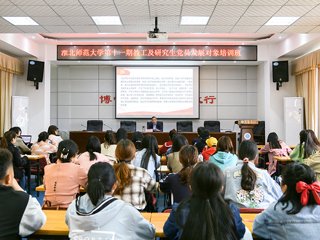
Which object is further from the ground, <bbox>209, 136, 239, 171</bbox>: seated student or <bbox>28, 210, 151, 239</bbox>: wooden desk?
<bbox>209, 136, 239, 171</bbox>: seated student

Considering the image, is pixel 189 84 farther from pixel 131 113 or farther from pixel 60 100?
pixel 60 100

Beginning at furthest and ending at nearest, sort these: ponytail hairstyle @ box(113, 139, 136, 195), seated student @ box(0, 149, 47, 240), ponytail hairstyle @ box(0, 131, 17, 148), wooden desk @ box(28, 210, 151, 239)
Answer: ponytail hairstyle @ box(0, 131, 17, 148)
ponytail hairstyle @ box(113, 139, 136, 195)
wooden desk @ box(28, 210, 151, 239)
seated student @ box(0, 149, 47, 240)

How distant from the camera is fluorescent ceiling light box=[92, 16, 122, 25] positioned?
17.4 feet

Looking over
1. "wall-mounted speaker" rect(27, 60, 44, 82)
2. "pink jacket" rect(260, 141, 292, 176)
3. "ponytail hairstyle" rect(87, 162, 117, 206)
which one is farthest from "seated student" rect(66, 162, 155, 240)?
"wall-mounted speaker" rect(27, 60, 44, 82)

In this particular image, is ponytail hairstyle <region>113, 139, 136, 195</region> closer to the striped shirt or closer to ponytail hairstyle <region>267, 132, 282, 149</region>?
the striped shirt

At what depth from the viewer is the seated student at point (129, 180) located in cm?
205

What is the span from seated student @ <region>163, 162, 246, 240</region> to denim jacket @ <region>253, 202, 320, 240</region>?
22cm

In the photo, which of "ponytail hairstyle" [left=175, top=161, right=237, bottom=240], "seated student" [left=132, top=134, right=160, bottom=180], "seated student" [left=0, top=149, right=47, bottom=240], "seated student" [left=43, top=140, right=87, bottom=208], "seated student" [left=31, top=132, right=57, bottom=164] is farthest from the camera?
"seated student" [left=31, top=132, right=57, bottom=164]

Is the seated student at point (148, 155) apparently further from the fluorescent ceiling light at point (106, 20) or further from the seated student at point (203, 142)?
the fluorescent ceiling light at point (106, 20)

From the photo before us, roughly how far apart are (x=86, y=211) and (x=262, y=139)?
8001mm

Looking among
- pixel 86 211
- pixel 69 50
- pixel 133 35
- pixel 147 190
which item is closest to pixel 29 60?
pixel 69 50

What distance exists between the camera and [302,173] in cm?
130

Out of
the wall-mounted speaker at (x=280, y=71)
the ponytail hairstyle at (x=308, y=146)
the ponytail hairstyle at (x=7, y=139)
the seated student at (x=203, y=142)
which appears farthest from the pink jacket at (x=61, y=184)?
the wall-mounted speaker at (x=280, y=71)

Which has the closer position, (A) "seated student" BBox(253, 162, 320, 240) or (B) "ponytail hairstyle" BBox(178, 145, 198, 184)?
(A) "seated student" BBox(253, 162, 320, 240)
